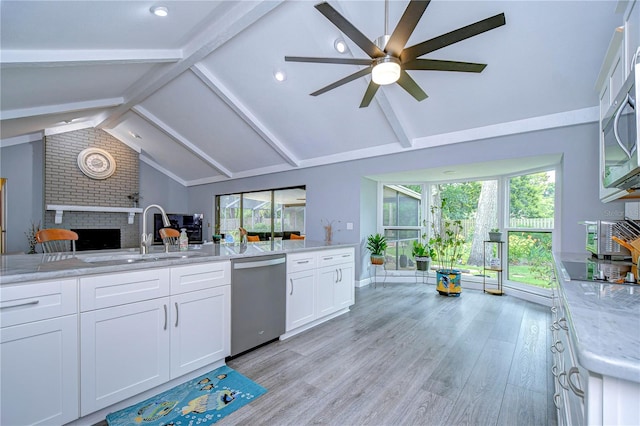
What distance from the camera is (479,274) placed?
5.17 meters

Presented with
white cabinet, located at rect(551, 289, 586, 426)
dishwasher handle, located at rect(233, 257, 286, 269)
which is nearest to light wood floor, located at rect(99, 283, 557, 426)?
white cabinet, located at rect(551, 289, 586, 426)

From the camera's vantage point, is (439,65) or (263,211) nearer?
(439,65)

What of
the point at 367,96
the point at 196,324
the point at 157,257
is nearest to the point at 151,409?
the point at 196,324

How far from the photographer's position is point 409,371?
2.29 m

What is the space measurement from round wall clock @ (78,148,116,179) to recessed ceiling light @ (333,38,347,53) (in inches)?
252

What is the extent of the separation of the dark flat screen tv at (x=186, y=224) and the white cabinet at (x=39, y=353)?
6520 mm

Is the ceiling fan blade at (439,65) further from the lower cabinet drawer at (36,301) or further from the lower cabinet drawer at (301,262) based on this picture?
the lower cabinet drawer at (36,301)

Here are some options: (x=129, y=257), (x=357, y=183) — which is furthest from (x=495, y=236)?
(x=129, y=257)

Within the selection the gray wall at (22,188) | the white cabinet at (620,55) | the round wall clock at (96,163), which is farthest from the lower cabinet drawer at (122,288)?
the round wall clock at (96,163)

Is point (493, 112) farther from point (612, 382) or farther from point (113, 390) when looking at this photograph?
point (113, 390)

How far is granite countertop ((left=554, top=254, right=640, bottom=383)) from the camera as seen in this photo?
0.62 metres

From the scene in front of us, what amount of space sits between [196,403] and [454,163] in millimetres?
4166

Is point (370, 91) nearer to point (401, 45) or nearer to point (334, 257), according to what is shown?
point (401, 45)

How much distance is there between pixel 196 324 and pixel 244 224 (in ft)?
19.1
